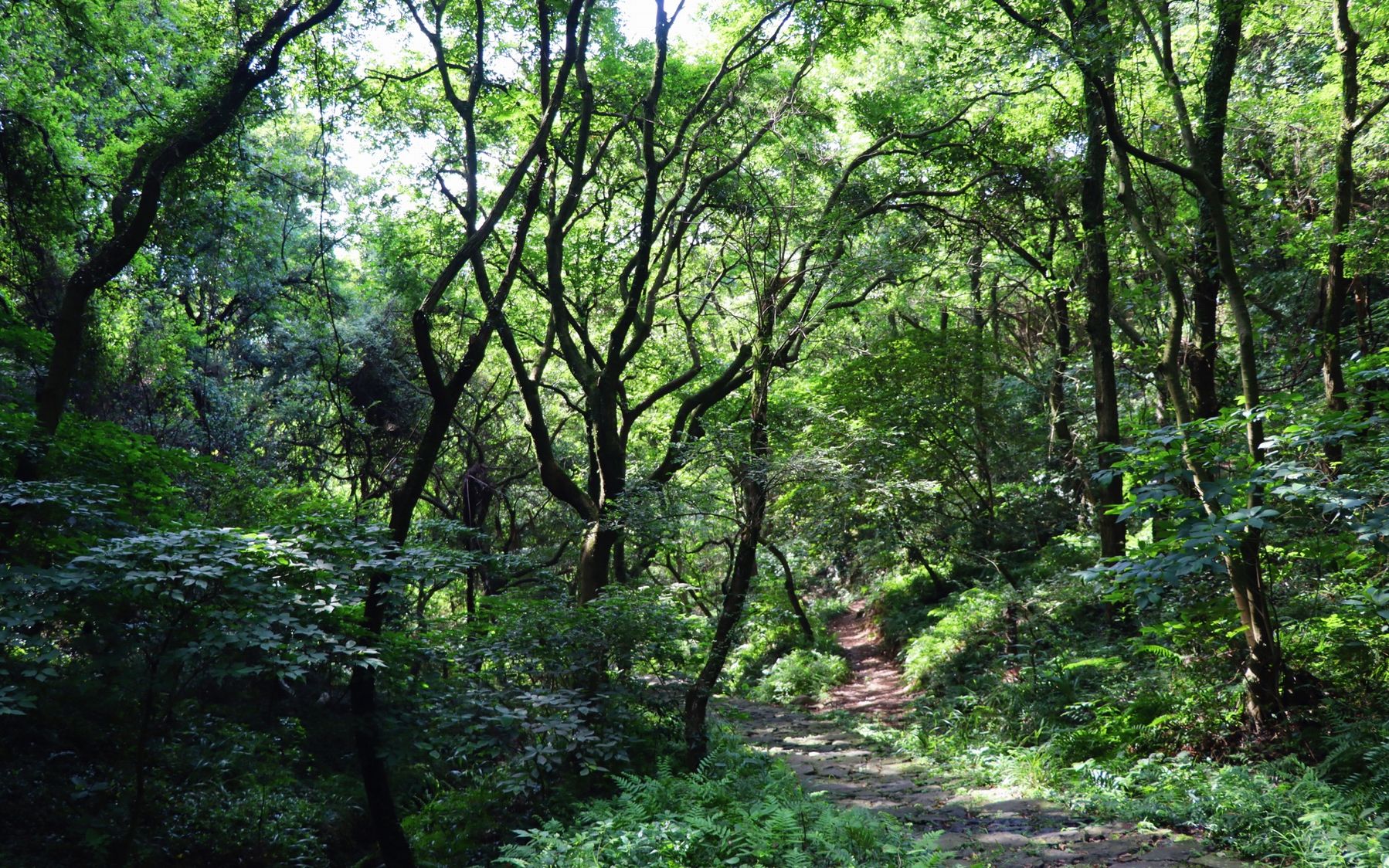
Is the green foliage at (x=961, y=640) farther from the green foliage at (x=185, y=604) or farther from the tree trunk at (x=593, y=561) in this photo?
the green foliage at (x=185, y=604)

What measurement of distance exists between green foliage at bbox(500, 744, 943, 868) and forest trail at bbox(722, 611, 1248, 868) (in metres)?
0.57

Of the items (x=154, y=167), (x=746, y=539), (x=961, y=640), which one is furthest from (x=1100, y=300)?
(x=154, y=167)

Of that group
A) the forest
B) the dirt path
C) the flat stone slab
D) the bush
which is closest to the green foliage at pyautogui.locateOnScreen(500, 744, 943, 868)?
the forest

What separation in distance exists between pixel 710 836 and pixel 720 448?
13.9 feet

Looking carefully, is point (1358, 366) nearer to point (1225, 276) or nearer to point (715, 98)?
point (1225, 276)

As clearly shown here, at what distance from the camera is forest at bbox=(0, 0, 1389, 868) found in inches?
214

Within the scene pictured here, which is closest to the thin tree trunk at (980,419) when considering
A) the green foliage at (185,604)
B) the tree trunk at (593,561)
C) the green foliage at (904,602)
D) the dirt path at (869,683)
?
the green foliage at (904,602)

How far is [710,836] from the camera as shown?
5.03 metres

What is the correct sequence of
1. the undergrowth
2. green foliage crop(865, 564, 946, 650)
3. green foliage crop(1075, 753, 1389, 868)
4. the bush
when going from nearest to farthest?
1. green foliage crop(1075, 753, 1389, 868)
2. the undergrowth
3. the bush
4. green foliage crop(865, 564, 946, 650)

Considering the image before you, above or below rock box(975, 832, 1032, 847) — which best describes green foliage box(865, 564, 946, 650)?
above

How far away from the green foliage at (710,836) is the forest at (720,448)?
54 mm

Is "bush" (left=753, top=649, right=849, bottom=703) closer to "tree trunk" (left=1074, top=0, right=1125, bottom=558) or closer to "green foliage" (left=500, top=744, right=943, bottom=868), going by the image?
"tree trunk" (left=1074, top=0, right=1125, bottom=558)

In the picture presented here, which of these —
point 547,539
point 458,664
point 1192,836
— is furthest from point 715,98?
point 547,539

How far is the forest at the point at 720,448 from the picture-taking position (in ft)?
17.8
